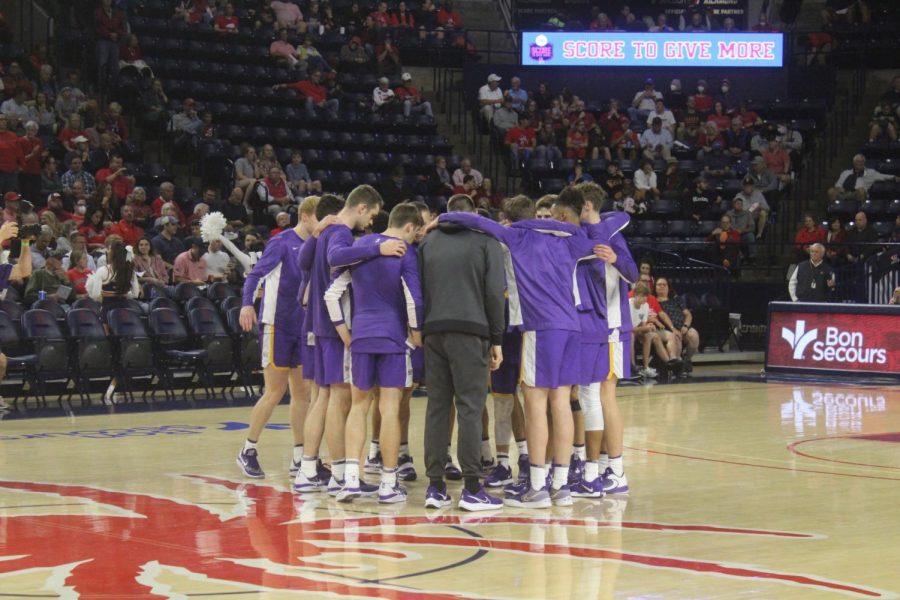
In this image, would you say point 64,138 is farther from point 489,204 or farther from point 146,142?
point 489,204

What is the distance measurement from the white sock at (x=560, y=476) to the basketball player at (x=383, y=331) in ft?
3.08

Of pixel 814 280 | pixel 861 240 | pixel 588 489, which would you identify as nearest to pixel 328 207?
pixel 588 489

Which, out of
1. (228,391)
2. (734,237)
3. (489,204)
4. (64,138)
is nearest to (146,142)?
(64,138)

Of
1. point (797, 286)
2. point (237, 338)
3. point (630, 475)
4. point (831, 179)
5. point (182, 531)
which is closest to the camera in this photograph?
point (182, 531)

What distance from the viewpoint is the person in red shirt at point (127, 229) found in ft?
56.2

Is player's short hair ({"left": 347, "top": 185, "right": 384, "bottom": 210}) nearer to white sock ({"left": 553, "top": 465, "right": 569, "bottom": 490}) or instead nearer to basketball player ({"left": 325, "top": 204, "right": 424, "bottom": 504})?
basketball player ({"left": 325, "top": 204, "right": 424, "bottom": 504})

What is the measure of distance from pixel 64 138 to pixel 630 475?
1203 cm

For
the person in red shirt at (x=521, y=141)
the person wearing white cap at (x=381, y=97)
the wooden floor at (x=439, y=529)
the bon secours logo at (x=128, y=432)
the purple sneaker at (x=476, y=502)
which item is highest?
the person wearing white cap at (x=381, y=97)

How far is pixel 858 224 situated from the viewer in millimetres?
21719

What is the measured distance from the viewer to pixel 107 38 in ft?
71.2

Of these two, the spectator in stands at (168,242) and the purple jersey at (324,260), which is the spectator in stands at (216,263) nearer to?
the spectator in stands at (168,242)

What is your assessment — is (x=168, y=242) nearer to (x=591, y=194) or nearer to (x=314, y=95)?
(x=314, y=95)

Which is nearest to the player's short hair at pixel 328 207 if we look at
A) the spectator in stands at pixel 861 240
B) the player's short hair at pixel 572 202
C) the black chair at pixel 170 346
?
the player's short hair at pixel 572 202

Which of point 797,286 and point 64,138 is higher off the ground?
point 64,138
